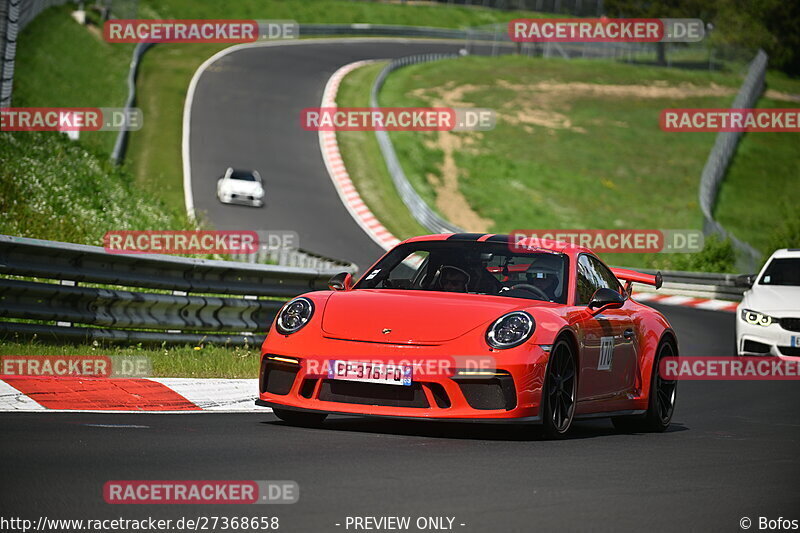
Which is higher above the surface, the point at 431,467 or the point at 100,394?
the point at 431,467

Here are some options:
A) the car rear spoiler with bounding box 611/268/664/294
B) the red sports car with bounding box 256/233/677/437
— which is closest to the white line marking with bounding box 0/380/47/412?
the red sports car with bounding box 256/233/677/437

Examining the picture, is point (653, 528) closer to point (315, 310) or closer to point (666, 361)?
point (315, 310)

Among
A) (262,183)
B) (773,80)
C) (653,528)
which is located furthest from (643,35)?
(653,528)

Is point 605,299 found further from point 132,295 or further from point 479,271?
point 132,295

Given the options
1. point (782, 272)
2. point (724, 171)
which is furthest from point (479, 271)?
point (724, 171)

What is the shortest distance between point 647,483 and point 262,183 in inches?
1250

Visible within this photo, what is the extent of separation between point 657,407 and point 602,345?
123 cm

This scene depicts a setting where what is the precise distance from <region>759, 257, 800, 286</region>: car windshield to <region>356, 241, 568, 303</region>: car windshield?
30.1 ft

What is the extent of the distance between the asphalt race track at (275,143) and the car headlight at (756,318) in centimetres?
1430

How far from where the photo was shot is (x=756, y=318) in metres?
17.0

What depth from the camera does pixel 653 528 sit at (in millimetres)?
5551

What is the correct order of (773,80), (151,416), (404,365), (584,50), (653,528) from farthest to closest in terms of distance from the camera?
1. (584,50)
2. (773,80)
3. (151,416)
4. (404,365)
5. (653,528)

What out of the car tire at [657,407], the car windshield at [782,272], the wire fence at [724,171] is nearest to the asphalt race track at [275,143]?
the wire fence at [724,171]

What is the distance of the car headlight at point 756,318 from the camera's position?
16.9 meters
